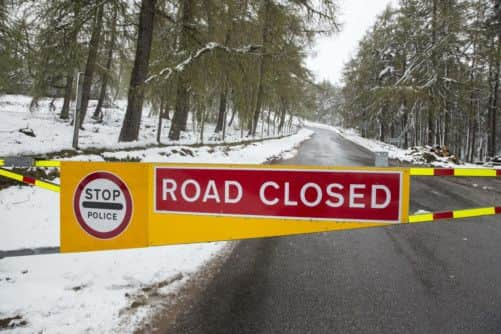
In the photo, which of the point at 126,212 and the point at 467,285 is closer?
the point at 126,212

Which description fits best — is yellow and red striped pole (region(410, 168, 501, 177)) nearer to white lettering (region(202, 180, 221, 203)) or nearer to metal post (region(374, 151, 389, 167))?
metal post (region(374, 151, 389, 167))

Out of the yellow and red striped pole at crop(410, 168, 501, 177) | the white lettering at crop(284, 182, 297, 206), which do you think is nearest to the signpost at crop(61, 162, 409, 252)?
the white lettering at crop(284, 182, 297, 206)

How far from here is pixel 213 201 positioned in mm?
2830

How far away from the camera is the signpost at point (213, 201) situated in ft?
8.71

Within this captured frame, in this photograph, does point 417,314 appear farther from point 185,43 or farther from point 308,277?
point 185,43

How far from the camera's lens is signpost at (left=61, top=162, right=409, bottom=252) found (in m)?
2.66

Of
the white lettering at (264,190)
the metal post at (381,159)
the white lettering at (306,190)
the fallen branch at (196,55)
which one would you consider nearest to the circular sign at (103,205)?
the white lettering at (264,190)

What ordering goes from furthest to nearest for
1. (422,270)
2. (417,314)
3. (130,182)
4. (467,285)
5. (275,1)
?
(275,1) → (422,270) → (467,285) → (130,182) → (417,314)

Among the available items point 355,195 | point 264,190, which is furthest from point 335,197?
point 264,190

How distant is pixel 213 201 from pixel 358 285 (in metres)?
1.70

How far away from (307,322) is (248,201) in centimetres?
108

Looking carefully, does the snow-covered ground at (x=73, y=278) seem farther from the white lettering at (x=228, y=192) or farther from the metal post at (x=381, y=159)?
the metal post at (x=381, y=159)

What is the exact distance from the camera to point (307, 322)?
254 cm

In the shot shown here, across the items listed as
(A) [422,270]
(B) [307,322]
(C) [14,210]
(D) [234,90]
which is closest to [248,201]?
(B) [307,322]
